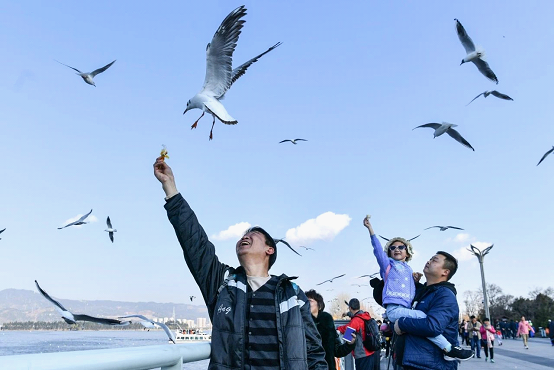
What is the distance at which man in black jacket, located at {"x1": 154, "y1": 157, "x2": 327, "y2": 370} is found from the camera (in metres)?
2.56

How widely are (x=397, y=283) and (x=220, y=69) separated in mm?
4224

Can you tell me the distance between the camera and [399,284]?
4.33m

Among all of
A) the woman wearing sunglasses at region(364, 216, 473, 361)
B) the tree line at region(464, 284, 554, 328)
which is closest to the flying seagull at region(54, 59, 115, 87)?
the woman wearing sunglasses at region(364, 216, 473, 361)

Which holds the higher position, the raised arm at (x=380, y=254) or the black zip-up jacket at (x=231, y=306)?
the raised arm at (x=380, y=254)

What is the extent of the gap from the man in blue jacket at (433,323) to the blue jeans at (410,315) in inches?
1.9

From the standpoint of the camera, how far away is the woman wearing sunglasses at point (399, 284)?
3871 millimetres

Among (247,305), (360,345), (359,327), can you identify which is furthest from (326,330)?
(247,305)

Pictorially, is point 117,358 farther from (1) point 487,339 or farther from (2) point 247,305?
(1) point 487,339

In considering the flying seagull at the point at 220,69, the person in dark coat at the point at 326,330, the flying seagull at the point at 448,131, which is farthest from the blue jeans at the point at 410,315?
the flying seagull at the point at 448,131

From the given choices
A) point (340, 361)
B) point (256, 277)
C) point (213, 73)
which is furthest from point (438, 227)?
point (256, 277)

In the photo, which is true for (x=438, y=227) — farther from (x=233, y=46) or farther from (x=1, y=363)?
(x=1, y=363)

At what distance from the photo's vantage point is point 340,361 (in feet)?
26.8

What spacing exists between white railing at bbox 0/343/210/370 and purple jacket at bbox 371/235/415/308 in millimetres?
2126

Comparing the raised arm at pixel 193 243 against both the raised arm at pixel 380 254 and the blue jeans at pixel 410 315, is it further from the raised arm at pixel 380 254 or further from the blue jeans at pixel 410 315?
the raised arm at pixel 380 254
